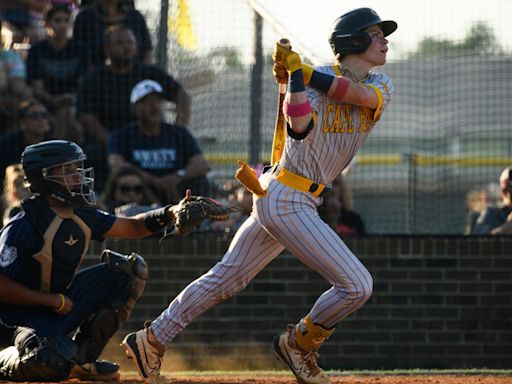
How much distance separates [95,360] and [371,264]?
120 inches

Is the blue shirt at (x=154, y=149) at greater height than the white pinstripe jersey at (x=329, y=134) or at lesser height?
lesser

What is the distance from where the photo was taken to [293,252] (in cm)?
579

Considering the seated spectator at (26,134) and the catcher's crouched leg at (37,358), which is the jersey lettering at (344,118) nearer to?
the catcher's crouched leg at (37,358)

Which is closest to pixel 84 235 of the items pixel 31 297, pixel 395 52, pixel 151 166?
pixel 31 297

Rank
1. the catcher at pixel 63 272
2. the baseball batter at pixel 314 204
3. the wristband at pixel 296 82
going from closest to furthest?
the wristband at pixel 296 82 < the baseball batter at pixel 314 204 < the catcher at pixel 63 272

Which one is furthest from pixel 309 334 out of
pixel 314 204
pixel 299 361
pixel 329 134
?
pixel 329 134

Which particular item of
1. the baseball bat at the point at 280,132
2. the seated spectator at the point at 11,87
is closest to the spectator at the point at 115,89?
the seated spectator at the point at 11,87

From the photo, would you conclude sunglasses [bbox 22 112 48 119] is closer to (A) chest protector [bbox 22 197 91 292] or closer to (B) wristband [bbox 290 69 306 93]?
(A) chest protector [bbox 22 197 91 292]

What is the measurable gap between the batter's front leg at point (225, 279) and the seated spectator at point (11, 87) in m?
4.78

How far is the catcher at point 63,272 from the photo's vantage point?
6098 millimetres

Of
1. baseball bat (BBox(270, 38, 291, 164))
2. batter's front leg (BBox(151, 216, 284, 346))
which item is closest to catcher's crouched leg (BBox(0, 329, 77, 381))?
batter's front leg (BBox(151, 216, 284, 346))

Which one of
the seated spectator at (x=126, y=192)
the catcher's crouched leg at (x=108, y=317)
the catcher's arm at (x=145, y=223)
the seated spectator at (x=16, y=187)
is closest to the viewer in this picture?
the catcher's arm at (x=145, y=223)

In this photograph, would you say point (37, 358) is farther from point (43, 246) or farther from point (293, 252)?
point (293, 252)

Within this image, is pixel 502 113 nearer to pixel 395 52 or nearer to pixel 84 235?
pixel 395 52
